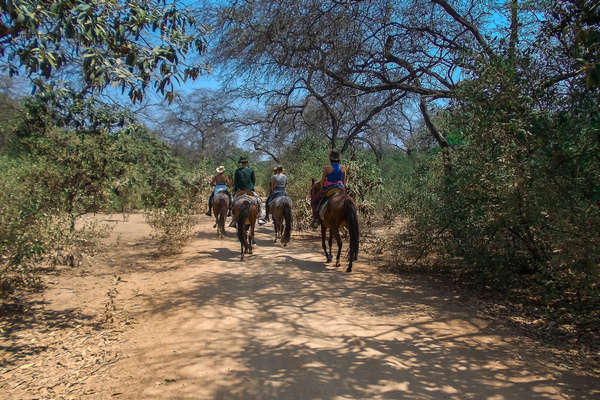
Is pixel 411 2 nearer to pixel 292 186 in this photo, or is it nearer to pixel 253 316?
pixel 292 186

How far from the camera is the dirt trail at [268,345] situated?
327 cm

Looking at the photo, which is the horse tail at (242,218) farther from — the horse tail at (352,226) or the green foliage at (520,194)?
the green foliage at (520,194)

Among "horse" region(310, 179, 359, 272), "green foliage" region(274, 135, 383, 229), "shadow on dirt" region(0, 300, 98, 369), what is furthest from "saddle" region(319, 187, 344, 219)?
"shadow on dirt" region(0, 300, 98, 369)

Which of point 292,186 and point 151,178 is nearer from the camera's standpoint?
point 292,186

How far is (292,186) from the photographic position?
526 inches

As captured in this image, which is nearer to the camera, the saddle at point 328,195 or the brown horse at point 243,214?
the saddle at point 328,195

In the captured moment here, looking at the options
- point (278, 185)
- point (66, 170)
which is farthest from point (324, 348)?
point (66, 170)

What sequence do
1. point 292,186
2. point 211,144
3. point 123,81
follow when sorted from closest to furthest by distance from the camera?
point 123,81, point 292,186, point 211,144

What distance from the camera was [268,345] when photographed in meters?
4.06

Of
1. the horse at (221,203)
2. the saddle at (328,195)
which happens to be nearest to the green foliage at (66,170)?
the horse at (221,203)

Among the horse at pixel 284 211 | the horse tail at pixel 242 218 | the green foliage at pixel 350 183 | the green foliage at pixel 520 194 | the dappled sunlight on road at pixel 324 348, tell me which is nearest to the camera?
the dappled sunlight on road at pixel 324 348

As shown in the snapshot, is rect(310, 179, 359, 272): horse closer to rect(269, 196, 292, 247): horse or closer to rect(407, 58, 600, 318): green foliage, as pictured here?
rect(407, 58, 600, 318): green foliage

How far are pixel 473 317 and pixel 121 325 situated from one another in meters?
4.76

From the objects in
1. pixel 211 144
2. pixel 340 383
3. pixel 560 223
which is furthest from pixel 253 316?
pixel 211 144
